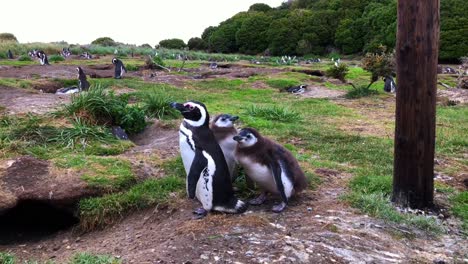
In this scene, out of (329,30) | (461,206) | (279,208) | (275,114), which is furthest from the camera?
(329,30)

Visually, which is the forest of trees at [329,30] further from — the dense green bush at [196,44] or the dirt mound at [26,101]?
the dirt mound at [26,101]

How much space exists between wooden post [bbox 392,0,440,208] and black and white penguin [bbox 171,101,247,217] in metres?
1.45

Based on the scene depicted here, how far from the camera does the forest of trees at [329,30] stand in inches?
1481

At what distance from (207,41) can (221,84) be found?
4743cm

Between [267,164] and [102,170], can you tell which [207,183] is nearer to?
[267,164]

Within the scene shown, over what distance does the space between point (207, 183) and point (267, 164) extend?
51 cm

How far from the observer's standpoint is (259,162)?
410 centimetres

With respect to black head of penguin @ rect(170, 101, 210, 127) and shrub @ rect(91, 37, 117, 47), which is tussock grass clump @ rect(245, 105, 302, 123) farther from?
shrub @ rect(91, 37, 117, 47)

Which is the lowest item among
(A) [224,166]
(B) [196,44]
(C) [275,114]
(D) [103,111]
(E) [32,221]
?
(E) [32,221]

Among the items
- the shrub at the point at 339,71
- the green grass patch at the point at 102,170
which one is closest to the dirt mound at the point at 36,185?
the green grass patch at the point at 102,170

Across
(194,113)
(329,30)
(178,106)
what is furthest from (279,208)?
(329,30)

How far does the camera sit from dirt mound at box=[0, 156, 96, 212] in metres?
4.45

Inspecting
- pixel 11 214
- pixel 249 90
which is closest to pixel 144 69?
pixel 249 90

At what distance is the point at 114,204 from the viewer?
437 centimetres
